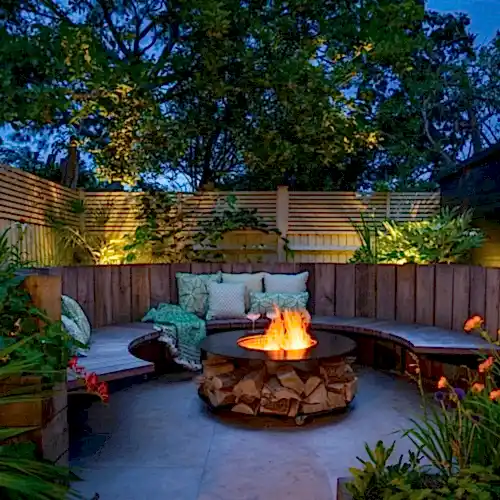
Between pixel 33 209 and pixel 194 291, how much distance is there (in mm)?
1763

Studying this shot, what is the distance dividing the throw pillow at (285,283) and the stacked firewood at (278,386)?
4.96 feet

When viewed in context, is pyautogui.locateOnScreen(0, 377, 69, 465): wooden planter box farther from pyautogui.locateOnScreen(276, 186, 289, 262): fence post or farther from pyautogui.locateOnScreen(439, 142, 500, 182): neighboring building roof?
pyautogui.locateOnScreen(276, 186, 289, 262): fence post

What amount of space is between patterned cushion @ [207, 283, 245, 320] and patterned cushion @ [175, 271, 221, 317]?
0.42 ft

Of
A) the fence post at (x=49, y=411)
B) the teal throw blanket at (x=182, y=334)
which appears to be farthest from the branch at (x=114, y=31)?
the fence post at (x=49, y=411)

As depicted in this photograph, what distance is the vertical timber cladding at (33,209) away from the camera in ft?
15.0

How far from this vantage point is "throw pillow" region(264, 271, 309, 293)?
5.07 metres

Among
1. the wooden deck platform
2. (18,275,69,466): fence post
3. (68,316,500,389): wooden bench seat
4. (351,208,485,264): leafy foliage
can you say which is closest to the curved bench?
(68,316,500,389): wooden bench seat

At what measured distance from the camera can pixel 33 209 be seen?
5.14 meters

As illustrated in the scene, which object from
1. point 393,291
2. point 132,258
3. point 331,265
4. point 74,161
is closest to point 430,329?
point 393,291

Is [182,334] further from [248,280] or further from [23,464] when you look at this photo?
[23,464]

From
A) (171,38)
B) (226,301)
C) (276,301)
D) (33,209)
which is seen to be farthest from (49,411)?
(171,38)

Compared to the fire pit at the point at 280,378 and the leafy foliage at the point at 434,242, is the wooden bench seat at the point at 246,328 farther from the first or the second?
the leafy foliage at the point at 434,242

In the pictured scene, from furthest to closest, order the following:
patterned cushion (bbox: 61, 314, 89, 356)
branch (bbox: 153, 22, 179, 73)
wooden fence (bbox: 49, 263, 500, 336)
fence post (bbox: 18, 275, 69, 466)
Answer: branch (bbox: 153, 22, 179, 73) < wooden fence (bbox: 49, 263, 500, 336) < patterned cushion (bbox: 61, 314, 89, 356) < fence post (bbox: 18, 275, 69, 466)

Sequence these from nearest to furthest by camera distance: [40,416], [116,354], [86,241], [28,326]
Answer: [40,416] < [28,326] < [116,354] < [86,241]
